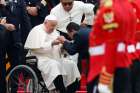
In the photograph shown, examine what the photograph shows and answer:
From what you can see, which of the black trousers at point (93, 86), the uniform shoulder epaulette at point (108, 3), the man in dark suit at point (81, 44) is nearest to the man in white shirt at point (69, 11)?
the man in dark suit at point (81, 44)

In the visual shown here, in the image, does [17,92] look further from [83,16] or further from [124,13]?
[124,13]

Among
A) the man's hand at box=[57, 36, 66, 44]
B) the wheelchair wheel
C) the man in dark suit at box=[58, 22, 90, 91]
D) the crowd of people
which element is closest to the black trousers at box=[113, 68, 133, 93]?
the crowd of people

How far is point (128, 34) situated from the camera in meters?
8.04

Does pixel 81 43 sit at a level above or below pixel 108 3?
below

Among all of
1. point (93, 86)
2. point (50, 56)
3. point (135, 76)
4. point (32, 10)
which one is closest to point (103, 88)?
point (93, 86)

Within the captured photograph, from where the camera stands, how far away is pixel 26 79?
12.1 m

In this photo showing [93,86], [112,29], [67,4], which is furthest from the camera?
[67,4]

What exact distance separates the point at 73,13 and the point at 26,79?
69.0 inches

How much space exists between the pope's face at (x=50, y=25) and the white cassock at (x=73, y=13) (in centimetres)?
48

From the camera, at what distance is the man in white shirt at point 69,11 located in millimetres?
12953

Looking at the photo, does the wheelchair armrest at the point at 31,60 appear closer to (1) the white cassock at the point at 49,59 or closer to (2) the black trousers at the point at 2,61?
(1) the white cassock at the point at 49,59

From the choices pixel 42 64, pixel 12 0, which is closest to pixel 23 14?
pixel 12 0

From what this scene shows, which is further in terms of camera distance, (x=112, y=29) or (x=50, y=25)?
(x=50, y=25)

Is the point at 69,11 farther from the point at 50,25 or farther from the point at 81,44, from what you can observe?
the point at 81,44
